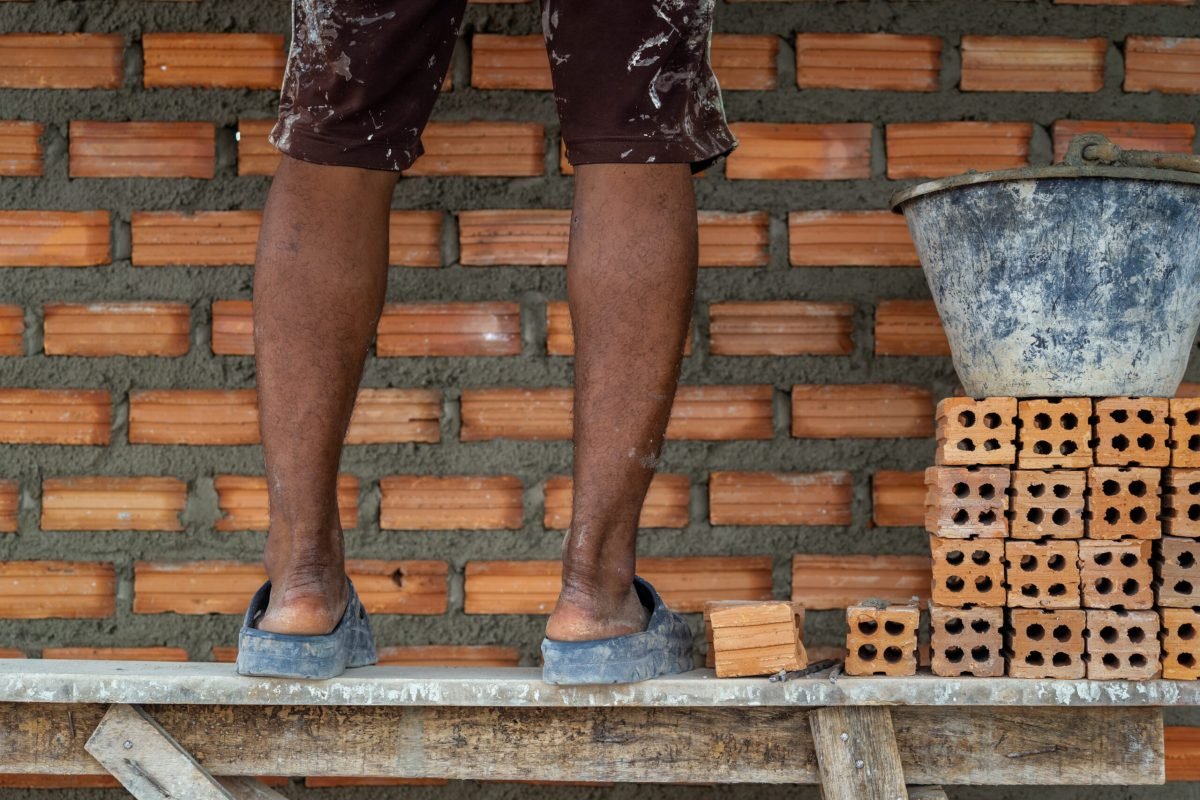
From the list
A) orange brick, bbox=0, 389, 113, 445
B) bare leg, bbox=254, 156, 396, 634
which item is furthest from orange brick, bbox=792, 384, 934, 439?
orange brick, bbox=0, 389, 113, 445

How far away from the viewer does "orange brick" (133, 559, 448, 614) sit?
87.3 inches

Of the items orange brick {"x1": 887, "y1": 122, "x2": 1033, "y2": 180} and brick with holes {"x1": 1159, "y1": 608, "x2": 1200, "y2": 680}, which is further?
orange brick {"x1": 887, "y1": 122, "x2": 1033, "y2": 180}

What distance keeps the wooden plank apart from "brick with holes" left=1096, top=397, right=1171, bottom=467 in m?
0.47

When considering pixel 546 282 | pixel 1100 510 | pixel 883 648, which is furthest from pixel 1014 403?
pixel 546 282

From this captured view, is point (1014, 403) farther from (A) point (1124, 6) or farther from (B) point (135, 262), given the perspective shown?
(B) point (135, 262)

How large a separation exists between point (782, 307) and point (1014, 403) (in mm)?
620

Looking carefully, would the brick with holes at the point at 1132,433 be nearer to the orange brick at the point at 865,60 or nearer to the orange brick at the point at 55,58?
the orange brick at the point at 865,60

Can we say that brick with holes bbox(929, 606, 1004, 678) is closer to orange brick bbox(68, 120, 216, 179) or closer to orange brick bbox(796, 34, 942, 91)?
orange brick bbox(796, 34, 942, 91)

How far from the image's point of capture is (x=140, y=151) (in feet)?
7.34

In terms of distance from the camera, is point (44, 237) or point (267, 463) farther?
point (44, 237)

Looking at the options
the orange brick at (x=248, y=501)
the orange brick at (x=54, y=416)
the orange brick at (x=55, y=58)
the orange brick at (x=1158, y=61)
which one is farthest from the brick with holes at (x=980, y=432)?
the orange brick at (x=55, y=58)

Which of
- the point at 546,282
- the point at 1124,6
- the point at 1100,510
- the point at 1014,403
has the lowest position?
the point at 1100,510

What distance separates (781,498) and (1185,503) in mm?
737

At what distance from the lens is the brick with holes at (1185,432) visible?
5.46 ft
